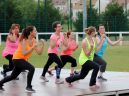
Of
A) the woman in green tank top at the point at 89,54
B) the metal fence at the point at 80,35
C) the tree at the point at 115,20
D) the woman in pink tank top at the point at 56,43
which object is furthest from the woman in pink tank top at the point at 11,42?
the tree at the point at 115,20

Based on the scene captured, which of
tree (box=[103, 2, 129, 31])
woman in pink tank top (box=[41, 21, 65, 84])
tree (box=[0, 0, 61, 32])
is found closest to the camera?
woman in pink tank top (box=[41, 21, 65, 84])

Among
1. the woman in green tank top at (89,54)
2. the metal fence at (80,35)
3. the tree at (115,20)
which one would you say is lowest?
the metal fence at (80,35)

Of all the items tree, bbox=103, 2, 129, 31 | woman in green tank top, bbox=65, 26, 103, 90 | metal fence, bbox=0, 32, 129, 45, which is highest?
woman in green tank top, bbox=65, 26, 103, 90

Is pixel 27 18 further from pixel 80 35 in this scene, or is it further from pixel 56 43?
pixel 56 43

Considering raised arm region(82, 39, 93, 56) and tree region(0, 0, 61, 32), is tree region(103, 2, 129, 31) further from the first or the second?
raised arm region(82, 39, 93, 56)

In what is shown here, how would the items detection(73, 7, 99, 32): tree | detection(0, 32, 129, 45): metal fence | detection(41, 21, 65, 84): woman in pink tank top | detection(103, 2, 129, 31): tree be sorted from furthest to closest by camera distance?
1. detection(103, 2, 129, 31): tree
2. detection(73, 7, 99, 32): tree
3. detection(0, 32, 129, 45): metal fence
4. detection(41, 21, 65, 84): woman in pink tank top

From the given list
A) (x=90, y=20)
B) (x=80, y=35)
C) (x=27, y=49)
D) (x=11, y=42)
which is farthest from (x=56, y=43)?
(x=90, y=20)

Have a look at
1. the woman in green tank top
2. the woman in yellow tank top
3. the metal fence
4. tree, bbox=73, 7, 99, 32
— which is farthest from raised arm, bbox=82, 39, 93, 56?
tree, bbox=73, 7, 99, 32

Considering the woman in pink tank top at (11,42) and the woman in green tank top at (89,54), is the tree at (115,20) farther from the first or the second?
the woman in green tank top at (89,54)

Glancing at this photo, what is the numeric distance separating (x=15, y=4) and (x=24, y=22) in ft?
20.5

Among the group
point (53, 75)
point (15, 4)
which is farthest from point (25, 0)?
point (53, 75)

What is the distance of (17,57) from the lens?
37.8ft

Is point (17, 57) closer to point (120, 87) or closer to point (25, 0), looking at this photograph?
point (120, 87)

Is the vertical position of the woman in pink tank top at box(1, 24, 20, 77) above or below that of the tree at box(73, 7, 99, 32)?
above
